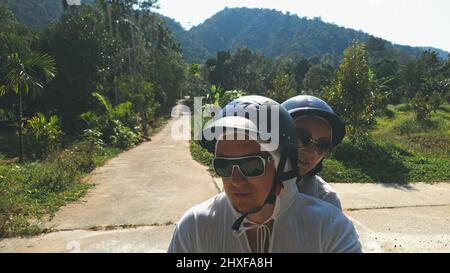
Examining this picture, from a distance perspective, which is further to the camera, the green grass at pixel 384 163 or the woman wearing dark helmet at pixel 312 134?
the green grass at pixel 384 163

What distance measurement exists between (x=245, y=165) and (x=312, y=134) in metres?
0.87

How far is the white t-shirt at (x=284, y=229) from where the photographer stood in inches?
51.4

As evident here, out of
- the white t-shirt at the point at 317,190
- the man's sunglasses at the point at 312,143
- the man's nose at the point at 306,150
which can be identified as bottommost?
the white t-shirt at the point at 317,190

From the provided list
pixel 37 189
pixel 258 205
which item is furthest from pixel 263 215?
pixel 37 189

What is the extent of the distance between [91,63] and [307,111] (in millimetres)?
17966

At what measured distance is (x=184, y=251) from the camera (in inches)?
53.9

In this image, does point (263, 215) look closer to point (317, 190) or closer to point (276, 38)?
point (317, 190)

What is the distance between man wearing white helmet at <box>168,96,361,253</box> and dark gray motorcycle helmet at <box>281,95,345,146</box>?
645 millimetres

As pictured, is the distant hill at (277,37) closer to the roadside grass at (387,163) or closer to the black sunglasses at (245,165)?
the roadside grass at (387,163)

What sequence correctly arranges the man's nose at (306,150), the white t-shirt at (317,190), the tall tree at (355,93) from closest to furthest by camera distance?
the white t-shirt at (317,190) < the man's nose at (306,150) < the tall tree at (355,93)

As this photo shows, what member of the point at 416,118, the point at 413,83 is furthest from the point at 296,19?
the point at 416,118

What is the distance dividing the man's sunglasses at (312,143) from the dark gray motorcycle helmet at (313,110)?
7 cm

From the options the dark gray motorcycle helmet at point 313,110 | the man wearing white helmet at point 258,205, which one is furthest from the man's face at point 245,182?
the dark gray motorcycle helmet at point 313,110

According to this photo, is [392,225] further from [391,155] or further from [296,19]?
[296,19]
